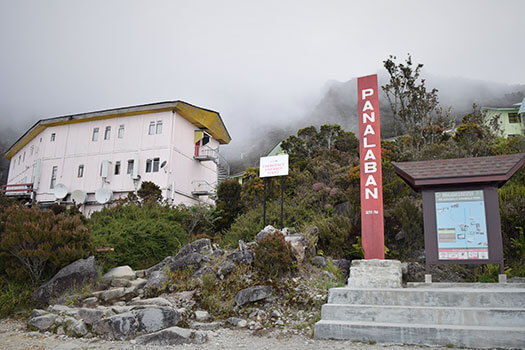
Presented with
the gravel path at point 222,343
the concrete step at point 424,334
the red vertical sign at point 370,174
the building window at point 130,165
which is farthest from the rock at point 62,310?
the building window at point 130,165

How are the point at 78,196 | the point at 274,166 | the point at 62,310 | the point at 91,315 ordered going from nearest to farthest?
the point at 91,315 → the point at 62,310 → the point at 274,166 → the point at 78,196

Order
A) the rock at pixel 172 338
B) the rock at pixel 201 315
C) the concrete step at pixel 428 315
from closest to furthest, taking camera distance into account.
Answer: the concrete step at pixel 428 315
the rock at pixel 172 338
the rock at pixel 201 315

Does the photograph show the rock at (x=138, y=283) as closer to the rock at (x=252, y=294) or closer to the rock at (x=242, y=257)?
the rock at (x=242, y=257)

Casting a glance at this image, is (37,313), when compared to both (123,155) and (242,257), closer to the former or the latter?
(242,257)

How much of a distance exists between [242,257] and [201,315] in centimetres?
236

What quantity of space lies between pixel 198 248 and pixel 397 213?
605 centimetres

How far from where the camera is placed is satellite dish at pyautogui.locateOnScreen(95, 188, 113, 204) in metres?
26.4

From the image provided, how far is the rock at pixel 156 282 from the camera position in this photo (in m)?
9.62

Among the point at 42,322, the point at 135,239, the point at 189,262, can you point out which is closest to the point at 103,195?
the point at 135,239

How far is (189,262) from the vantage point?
1052cm

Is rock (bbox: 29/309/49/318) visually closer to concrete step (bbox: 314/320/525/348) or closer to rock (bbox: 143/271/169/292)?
rock (bbox: 143/271/169/292)

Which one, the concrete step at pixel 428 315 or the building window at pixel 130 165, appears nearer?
the concrete step at pixel 428 315

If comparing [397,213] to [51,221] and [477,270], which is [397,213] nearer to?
[477,270]

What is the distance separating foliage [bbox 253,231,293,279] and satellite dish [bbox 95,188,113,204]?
775 inches
